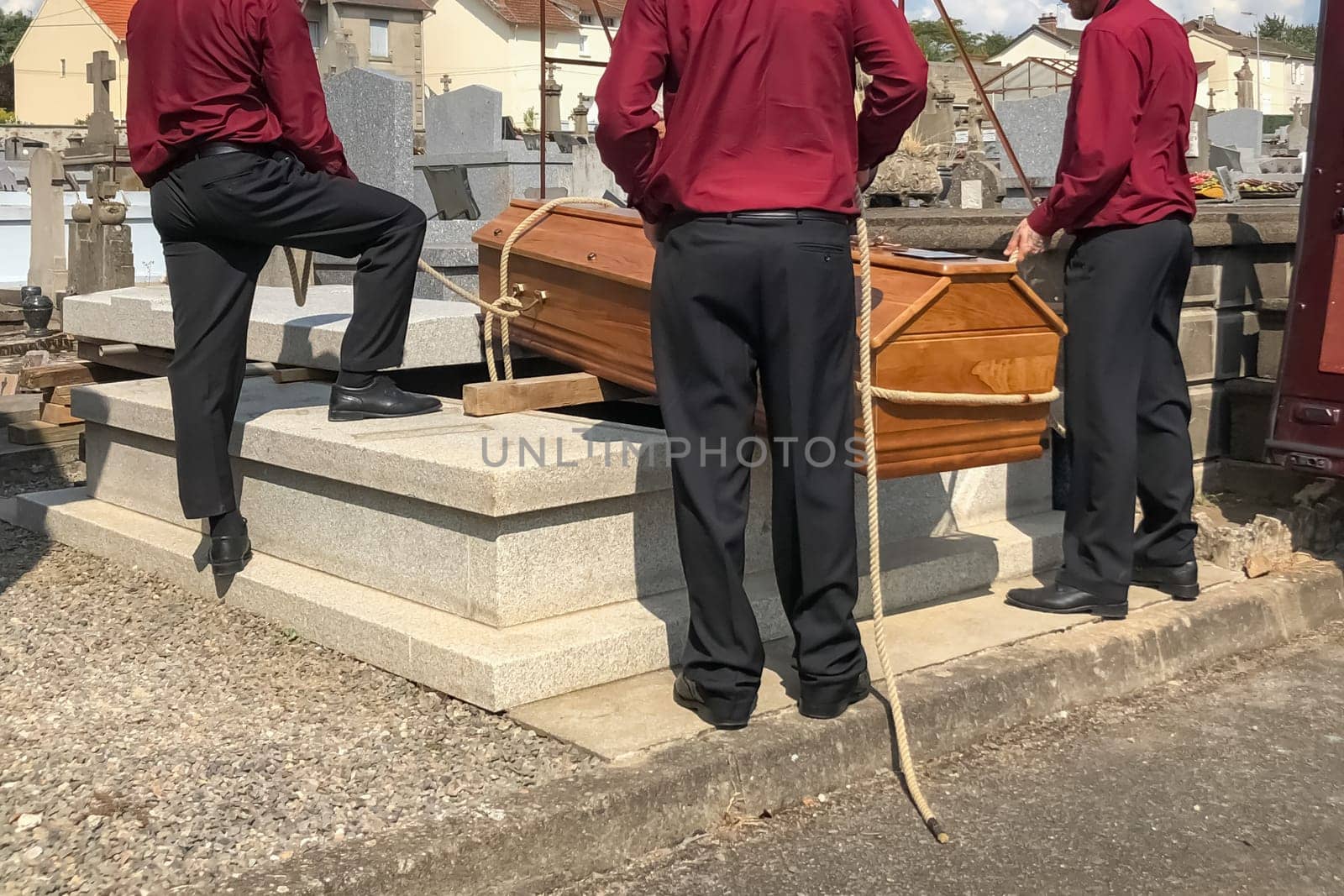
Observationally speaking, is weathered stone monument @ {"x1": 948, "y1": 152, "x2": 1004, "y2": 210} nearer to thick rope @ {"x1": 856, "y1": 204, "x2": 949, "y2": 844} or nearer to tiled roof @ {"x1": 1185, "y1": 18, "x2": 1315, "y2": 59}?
thick rope @ {"x1": 856, "y1": 204, "x2": 949, "y2": 844}

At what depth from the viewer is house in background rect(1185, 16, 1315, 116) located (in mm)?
78375

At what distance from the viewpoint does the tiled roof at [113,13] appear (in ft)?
191

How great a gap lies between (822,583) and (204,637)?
1989mm

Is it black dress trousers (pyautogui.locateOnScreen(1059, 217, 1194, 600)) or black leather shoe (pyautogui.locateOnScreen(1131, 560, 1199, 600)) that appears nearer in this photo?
black dress trousers (pyautogui.locateOnScreen(1059, 217, 1194, 600))

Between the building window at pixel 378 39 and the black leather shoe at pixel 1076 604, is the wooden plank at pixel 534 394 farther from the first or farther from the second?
the building window at pixel 378 39

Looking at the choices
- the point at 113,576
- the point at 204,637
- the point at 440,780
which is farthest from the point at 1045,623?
the point at 113,576

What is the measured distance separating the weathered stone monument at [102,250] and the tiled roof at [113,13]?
5078cm

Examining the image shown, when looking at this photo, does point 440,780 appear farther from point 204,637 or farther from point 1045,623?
point 1045,623

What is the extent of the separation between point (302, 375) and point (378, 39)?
56861 millimetres

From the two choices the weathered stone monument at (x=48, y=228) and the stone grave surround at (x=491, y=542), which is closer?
the stone grave surround at (x=491, y=542)

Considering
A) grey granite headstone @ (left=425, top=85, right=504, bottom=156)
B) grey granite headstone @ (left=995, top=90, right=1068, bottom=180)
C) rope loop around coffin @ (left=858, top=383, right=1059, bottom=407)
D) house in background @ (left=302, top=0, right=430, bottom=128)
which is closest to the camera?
rope loop around coffin @ (left=858, top=383, right=1059, bottom=407)

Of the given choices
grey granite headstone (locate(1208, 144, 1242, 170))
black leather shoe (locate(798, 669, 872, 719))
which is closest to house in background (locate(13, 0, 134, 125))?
grey granite headstone (locate(1208, 144, 1242, 170))

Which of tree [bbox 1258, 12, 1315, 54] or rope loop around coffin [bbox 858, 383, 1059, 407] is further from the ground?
tree [bbox 1258, 12, 1315, 54]

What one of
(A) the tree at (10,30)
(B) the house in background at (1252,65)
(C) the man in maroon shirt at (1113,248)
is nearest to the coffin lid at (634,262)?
(C) the man in maroon shirt at (1113,248)
